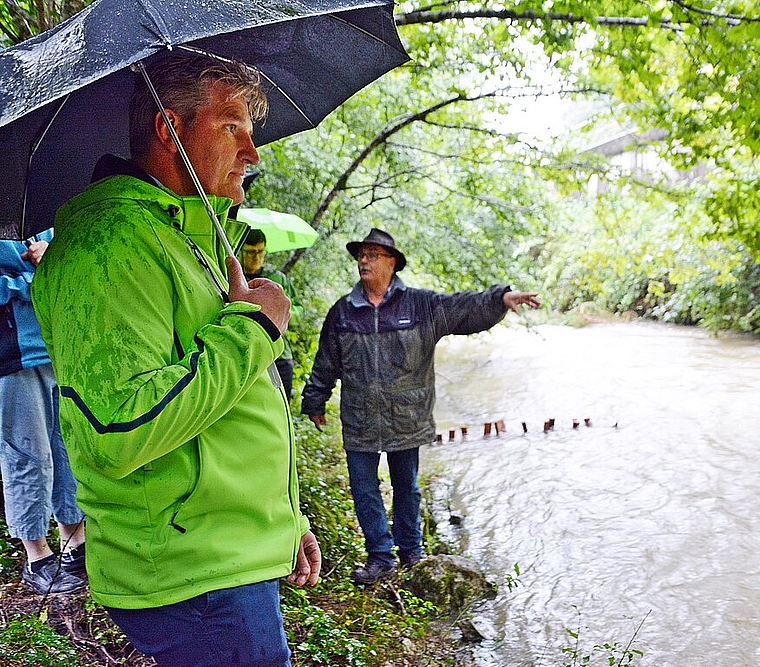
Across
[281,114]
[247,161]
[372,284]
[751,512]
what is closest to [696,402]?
[751,512]

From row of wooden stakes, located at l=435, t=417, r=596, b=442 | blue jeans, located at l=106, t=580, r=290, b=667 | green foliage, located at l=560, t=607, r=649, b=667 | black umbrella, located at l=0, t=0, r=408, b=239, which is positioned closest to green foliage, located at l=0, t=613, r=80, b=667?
blue jeans, located at l=106, t=580, r=290, b=667

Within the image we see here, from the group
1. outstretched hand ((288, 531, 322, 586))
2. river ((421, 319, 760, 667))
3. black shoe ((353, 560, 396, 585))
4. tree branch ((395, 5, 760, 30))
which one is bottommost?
river ((421, 319, 760, 667))

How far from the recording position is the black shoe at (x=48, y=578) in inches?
136

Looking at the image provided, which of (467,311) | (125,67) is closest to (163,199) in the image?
(125,67)

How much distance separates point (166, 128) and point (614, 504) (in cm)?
581

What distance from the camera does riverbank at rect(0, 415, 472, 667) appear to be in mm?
3018

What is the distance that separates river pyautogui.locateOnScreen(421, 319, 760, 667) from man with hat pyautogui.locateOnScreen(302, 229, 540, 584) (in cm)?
91

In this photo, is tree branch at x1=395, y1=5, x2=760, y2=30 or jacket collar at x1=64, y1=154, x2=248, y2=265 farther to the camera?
tree branch at x1=395, y1=5, x2=760, y2=30

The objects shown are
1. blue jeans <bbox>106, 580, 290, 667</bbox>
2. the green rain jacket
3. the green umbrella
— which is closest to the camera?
the green rain jacket

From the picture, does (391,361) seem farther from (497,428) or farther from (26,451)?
(497,428)

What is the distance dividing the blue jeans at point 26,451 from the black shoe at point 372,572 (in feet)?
6.30

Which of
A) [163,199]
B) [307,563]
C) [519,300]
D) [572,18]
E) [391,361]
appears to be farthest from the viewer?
[391,361]

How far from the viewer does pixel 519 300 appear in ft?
13.8

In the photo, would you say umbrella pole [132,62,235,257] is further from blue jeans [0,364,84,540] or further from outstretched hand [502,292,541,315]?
outstretched hand [502,292,541,315]
